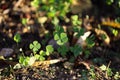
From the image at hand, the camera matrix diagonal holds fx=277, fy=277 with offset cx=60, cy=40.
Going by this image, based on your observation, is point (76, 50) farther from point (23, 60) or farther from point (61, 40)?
point (23, 60)

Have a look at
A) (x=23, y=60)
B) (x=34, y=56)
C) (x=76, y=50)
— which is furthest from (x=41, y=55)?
(x=76, y=50)

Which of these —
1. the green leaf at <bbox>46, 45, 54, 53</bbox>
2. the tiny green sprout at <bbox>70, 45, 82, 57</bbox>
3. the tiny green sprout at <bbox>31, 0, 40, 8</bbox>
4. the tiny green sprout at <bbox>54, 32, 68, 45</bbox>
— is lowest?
the tiny green sprout at <bbox>70, 45, 82, 57</bbox>

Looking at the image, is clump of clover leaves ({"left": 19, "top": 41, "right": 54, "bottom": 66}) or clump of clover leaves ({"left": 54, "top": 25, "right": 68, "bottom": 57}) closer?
clump of clover leaves ({"left": 19, "top": 41, "right": 54, "bottom": 66})

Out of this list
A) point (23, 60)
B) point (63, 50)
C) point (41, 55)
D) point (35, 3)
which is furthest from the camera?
point (35, 3)

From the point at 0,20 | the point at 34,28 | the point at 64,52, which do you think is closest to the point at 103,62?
the point at 64,52

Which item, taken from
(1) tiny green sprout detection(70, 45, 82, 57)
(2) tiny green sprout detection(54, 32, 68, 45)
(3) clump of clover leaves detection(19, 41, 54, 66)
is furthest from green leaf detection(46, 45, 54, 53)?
(1) tiny green sprout detection(70, 45, 82, 57)

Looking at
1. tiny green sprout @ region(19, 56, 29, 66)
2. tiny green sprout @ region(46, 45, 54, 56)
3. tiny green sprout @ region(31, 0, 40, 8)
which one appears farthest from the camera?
tiny green sprout @ region(31, 0, 40, 8)

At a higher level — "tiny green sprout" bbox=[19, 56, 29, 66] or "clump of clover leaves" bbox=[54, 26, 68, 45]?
"clump of clover leaves" bbox=[54, 26, 68, 45]

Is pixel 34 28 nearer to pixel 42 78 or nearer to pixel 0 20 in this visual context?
pixel 0 20

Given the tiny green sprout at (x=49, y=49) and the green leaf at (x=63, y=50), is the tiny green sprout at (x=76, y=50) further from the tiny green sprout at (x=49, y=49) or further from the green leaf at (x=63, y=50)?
the tiny green sprout at (x=49, y=49)

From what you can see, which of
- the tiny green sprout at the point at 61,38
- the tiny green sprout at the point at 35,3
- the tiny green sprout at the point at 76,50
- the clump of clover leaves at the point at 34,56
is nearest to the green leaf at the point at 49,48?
the clump of clover leaves at the point at 34,56

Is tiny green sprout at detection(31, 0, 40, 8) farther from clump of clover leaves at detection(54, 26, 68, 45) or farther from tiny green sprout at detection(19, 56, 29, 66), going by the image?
tiny green sprout at detection(19, 56, 29, 66)
